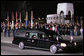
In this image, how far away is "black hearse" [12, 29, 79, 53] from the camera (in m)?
11.6

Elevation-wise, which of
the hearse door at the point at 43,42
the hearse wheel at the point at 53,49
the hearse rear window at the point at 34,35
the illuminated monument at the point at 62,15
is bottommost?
the hearse wheel at the point at 53,49

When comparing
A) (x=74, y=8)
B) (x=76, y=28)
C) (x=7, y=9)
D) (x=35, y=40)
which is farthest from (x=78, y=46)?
(x=7, y=9)

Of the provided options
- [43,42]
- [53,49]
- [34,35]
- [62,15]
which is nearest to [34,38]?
[34,35]

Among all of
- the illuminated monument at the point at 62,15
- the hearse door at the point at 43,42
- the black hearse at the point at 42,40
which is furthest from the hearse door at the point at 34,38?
the illuminated monument at the point at 62,15

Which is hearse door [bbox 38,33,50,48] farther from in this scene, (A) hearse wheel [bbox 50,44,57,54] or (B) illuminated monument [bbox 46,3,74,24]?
(B) illuminated monument [bbox 46,3,74,24]

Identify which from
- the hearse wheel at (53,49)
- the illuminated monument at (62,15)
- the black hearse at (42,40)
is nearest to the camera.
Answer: the hearse wheel at (53,49)

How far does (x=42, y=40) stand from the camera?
1250cm

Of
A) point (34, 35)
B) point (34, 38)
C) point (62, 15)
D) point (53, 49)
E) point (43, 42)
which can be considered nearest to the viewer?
point (53, 49)

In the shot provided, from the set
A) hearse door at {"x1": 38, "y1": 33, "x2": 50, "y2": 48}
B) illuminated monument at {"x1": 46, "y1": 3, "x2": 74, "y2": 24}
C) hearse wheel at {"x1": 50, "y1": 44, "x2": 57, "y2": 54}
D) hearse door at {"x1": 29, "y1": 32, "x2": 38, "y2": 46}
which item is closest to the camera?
hearse wheel at {"x1": 50, "y1": 44, "x2": 57, "y2": 54}

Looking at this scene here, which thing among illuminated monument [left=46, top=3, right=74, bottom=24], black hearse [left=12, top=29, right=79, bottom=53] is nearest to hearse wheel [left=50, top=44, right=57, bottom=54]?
black hearse [left=12, top=29, right=79, bottom=53]

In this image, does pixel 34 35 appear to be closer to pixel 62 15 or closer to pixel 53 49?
pixel 53 49

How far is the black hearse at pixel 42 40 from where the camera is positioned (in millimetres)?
11591

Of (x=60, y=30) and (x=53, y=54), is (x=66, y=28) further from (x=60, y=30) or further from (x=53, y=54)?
(x=53, y=54)

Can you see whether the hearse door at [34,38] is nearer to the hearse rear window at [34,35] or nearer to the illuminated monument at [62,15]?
the hearse rear window at [34,35]
